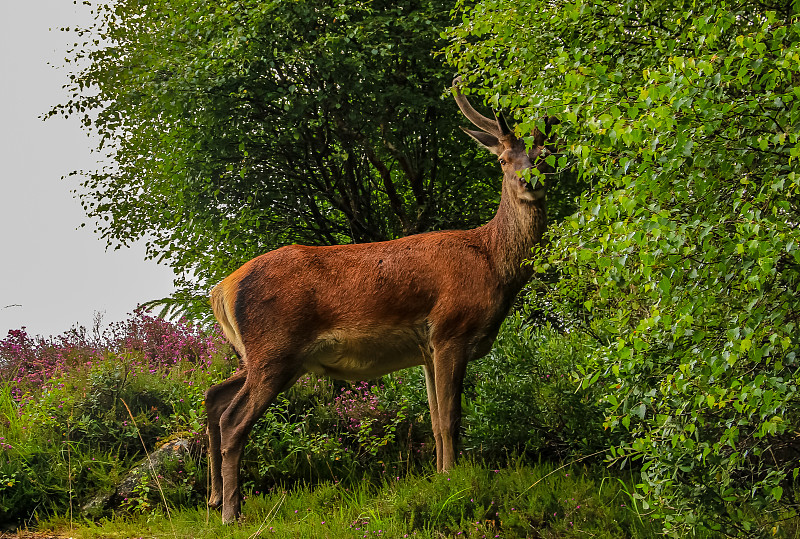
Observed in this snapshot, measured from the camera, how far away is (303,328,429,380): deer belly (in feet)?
23.8

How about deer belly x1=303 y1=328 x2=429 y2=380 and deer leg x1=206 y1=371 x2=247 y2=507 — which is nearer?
deer belly x1=303 y1=328 x2=429 y2=380

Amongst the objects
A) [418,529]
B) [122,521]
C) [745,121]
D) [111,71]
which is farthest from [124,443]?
[111,71]

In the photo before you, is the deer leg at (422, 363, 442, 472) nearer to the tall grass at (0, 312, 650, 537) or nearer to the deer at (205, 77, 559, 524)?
the deer at (205, 77, 559, 524)

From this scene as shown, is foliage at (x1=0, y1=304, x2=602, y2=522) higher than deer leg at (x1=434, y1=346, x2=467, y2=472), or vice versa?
deer leg at (x1=434, y1=346, x2=467, y2=472)

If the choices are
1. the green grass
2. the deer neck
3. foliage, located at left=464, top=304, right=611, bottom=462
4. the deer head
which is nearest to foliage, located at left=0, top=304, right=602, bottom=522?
foliage, located at left=464, top=304, right=611, bottom=462

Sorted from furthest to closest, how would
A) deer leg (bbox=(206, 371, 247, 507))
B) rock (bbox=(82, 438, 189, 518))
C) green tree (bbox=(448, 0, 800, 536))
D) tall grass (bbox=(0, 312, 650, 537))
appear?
rock (bbox=(82, 438, 189, 518)) → deer leg (bbox=(206, 371, 247, 507)) → tall grass (bbox=(0, 312, 650, 537)) → green tree (bbox=(448, 0, 800, 536))

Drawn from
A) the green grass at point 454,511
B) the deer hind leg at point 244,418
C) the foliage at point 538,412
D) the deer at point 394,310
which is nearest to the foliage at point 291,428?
the foliage at point 538,412

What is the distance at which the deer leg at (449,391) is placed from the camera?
703cm

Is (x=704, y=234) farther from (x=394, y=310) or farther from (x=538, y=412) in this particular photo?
(x=538, y=412)

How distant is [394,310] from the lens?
285 inches

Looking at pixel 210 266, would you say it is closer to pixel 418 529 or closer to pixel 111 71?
pixel 111 71

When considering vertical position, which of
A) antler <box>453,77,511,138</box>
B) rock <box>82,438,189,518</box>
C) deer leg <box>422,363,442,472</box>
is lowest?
rock <box>82,438,189,518</box>

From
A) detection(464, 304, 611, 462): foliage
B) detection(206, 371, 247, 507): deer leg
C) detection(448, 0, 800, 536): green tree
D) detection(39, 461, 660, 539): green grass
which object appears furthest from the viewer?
detection(464, 304, 611, 462): foliage

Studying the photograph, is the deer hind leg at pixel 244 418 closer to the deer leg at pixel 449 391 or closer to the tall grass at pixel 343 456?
the tall grass at pixel 343 456
